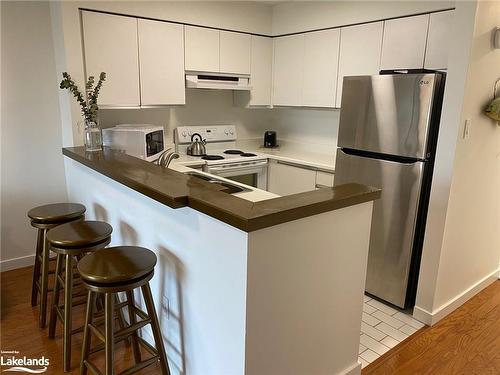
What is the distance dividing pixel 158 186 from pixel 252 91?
8.12 feet

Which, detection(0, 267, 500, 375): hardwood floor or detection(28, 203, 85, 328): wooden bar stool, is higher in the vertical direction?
detection(28, 203, 85, 328): wooden bar stool

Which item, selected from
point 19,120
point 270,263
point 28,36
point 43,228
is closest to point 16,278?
point 43,228

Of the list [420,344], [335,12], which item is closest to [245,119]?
[335,12]

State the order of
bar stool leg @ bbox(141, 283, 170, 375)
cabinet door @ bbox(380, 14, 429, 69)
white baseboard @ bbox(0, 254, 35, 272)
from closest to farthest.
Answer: bar stool leg @ bbox(141, 283, 170, 375) < cabinet door @ bbox(380, 14, 429, 69) < white baseboard @ bbox(0, 254, 35, 272)

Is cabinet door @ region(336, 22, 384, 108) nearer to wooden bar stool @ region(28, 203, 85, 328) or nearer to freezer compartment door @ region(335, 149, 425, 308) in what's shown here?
freezer compartment door @ region(335, 149, 425, 308)

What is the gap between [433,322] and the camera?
247 cm

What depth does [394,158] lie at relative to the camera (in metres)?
2.52

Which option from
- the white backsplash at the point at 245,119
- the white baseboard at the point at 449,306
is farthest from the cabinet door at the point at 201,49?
the white baseboard at the point at 449,306

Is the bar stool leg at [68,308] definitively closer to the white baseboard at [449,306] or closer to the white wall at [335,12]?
the white baseboard at [449,306]

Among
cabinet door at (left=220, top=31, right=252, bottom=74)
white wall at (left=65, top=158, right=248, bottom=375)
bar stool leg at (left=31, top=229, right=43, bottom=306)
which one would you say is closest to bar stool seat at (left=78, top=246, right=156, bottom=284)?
white wall at (left=65, top=158, right=248, bottom=375)

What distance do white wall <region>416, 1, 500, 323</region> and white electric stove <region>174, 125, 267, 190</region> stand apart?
178 centimetres

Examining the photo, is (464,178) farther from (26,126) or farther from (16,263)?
(16,263)

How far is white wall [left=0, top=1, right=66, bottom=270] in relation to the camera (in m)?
2.79

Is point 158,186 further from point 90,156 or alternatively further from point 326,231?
point 90,156
